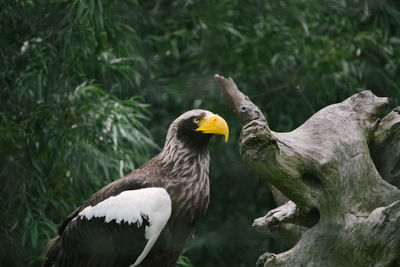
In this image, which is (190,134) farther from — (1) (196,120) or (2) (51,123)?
(2) (51,123)

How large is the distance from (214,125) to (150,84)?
1627 mm

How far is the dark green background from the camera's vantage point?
3.52 meters

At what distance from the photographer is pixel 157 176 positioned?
2775mm

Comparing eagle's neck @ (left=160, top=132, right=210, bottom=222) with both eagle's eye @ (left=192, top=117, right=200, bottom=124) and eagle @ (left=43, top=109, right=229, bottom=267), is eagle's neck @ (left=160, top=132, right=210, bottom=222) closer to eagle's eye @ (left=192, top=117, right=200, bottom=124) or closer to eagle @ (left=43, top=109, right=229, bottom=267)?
eagle @ (left=43, top=109, right=229, bottom=267)

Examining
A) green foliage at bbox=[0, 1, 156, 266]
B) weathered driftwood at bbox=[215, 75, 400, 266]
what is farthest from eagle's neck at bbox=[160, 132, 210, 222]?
green foliage at bbox=[0, 1, 156, 266]

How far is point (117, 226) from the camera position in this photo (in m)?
2.70

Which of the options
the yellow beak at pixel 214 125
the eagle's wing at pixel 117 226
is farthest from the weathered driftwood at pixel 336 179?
the eagle's wing at pixel 117 226

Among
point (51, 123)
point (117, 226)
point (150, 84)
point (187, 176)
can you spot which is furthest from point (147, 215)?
point (150, 84)

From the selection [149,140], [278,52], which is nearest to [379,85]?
[278,52]

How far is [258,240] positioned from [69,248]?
1.25 meters

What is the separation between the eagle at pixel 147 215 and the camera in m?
2.61

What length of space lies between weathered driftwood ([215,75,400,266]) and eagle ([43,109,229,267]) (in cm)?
51

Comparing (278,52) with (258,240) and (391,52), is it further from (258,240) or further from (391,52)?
(258,240)

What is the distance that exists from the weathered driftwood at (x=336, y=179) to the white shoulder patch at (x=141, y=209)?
0.52 m
